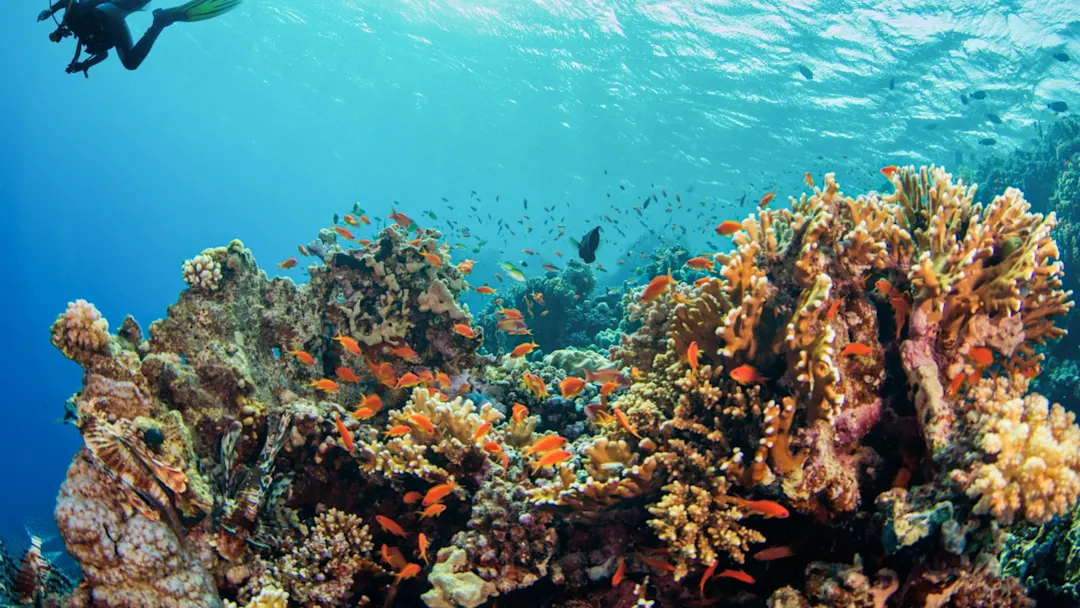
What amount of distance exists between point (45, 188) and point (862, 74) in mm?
169414

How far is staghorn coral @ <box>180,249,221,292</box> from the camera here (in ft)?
17.8

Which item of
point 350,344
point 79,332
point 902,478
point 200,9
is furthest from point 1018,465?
point 79,332

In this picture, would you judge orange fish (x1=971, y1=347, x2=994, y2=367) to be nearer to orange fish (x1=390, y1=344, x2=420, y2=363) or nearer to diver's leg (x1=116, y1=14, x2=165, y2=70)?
orange fish (x1=390, y1=344, x2=420, y2=363)

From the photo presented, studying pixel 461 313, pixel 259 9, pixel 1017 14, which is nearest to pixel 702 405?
pixel 461 313

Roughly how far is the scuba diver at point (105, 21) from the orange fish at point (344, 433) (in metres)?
3.25

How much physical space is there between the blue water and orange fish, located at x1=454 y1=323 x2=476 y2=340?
9.58 m

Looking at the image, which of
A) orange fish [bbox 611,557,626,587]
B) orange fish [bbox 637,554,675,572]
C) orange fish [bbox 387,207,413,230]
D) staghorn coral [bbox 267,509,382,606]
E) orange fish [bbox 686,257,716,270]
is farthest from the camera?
orange fish [bbox 387,207,413,230]

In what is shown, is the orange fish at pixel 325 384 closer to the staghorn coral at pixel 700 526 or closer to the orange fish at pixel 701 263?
the staghorn coral at pixel 700 526

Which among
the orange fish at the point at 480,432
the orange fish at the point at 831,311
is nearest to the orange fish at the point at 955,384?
the orange fish at the point at 831,311

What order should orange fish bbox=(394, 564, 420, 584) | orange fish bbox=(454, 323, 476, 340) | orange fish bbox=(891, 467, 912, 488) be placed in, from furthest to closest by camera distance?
1. orange fish bbox=(454, 323, 476, 340)
2. orange fish bbox=(394, 564, 420, 584)
3. orange fish bbox=(891, 467, 912, 488)

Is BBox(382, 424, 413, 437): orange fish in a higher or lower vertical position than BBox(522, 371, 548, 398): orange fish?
lower

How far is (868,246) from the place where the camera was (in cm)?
353

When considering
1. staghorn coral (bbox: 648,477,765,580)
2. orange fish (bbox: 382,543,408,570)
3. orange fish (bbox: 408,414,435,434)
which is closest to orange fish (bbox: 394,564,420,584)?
orange fish (bbox: 382,543,408,570)

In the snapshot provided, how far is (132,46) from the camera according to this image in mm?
4082
